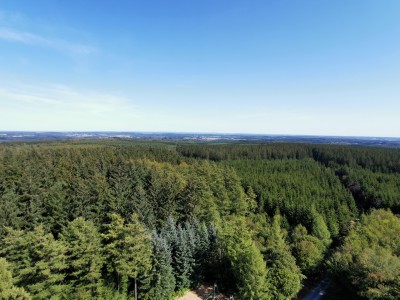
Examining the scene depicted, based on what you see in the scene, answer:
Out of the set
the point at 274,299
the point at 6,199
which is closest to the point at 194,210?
the point at 274,299

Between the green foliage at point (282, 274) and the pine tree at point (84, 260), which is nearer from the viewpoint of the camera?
the pine tree at point (84, 260)

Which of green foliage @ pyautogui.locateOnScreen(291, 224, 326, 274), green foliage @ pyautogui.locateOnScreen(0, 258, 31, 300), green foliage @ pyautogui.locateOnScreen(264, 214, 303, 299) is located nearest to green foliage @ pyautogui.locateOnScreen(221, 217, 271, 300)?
green foliage @ pyautogui.locateOnScreen(264, 214, 303, 299)

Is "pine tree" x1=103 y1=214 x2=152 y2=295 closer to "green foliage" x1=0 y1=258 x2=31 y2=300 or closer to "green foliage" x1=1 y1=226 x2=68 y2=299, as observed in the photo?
"green foliage" x1=1 y1=226 x2=68 y2=299

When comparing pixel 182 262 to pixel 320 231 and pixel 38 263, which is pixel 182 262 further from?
pixel 320 231

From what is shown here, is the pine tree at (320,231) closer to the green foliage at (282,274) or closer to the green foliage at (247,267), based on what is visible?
the green foliage at (282,274)

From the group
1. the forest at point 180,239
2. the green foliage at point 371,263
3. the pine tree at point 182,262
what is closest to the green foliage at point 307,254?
the forest at point 180,239

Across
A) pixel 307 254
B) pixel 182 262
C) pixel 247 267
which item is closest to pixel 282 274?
pixel 247 267

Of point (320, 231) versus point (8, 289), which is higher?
point (8, 289)
